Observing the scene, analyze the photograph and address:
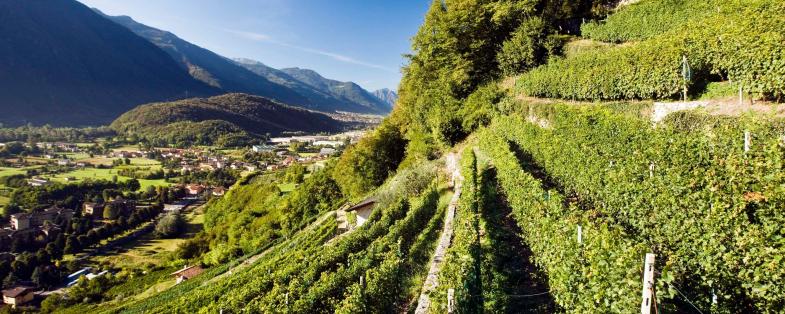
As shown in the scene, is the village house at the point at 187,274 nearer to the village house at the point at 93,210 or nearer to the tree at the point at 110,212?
the tree at the point at 110,212

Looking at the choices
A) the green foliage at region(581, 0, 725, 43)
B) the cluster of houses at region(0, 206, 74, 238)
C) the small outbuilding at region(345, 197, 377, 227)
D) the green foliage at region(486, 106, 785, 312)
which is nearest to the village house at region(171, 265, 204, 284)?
the small outbuilding at region(345, 197, 377, 227)

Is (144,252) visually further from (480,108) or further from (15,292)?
(480,108)

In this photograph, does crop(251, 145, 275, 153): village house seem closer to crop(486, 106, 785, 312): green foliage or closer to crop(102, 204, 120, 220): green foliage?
crop(102, 204, 120, 220): green foliage

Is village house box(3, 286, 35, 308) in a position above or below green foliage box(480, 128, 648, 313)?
below

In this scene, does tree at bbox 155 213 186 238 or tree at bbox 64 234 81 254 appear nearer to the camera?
tree at bbox 64 234 81 254

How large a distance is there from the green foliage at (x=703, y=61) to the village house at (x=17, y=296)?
7042 centimetres

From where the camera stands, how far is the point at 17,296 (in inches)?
2040

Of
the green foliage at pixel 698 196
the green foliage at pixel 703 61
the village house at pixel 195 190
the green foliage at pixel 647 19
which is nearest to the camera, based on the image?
the green foliage at pixel 698 196

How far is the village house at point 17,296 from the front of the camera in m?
51.5

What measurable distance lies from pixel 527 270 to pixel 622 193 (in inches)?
124

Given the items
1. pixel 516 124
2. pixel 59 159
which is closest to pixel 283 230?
pixel 516 124

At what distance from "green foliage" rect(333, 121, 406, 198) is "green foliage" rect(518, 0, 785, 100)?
73.9 ft

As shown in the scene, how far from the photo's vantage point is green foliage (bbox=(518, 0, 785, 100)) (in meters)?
10.9

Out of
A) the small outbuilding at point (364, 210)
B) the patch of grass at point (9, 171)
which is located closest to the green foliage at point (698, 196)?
the small outbuilding at point (364, 210)
